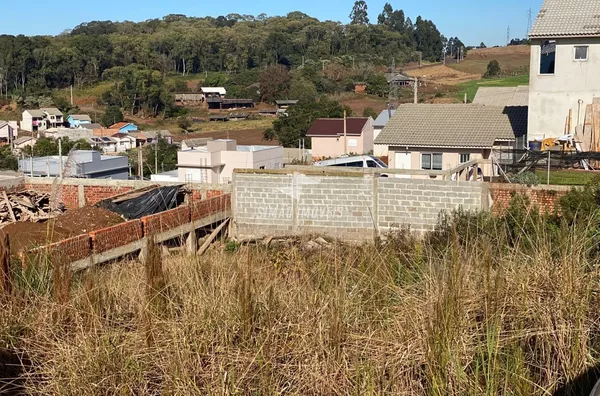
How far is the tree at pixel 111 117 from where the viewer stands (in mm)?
68500

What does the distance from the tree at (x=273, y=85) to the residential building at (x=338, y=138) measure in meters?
41.6

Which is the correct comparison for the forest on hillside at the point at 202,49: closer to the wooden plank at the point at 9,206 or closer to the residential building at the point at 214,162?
the residential building at the point at 214,162

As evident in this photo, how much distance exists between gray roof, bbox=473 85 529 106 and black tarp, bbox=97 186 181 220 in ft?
40.8

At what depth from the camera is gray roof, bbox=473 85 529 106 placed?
Result: 2406 cm

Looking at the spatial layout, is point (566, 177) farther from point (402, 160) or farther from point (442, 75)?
point (442, 75)

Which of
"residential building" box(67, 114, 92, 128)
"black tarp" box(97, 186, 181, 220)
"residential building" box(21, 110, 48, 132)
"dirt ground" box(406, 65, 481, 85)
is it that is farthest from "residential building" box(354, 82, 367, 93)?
"black tarp" box(97, 186, 181, 220)

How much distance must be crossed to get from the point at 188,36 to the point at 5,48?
92.1ft

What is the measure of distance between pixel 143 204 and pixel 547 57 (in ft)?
39.5

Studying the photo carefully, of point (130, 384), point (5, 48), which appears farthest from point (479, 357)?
point (5, 48)

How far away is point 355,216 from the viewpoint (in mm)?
15039

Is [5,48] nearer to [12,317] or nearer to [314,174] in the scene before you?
[314,174]

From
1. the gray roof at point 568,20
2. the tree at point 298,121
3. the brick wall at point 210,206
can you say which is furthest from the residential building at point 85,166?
the tree at point 298,121

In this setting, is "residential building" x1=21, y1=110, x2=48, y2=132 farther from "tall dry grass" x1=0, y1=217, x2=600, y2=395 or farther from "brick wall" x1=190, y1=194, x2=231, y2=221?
"tall dry grass" x1=0, y1=217, x2=600, y2=395

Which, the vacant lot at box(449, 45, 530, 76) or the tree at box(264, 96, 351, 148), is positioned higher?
the vacant lot at box(449, 45, 530, 76)
